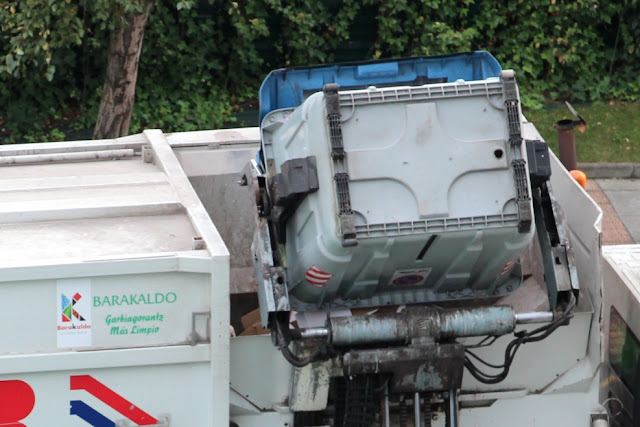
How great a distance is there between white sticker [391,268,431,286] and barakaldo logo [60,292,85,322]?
113cm

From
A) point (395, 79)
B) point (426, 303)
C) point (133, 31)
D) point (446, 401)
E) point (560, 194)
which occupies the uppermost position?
point (133, 31)

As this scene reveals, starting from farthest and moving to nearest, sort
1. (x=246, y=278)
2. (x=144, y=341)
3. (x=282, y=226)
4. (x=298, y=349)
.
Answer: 1. (x=246, y=278)
2. (x=282, y=226)
3. (x=298, y=349)
4. (x=144, y=341)

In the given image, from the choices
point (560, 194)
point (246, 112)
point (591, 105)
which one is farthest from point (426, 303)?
point (591, 105)

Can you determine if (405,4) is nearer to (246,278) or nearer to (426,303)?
(246,278)

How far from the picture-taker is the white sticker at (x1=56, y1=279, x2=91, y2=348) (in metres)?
3.43

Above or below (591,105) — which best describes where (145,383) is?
below

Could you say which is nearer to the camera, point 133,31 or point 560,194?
point 560,194

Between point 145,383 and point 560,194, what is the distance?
2.09m

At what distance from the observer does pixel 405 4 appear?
9977 millimetres

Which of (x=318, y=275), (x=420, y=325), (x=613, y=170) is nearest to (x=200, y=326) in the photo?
(x=318, y=275)

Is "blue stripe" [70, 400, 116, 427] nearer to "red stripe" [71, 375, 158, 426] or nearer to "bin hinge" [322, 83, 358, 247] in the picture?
"red stripe" [71, 375, 158, 426]

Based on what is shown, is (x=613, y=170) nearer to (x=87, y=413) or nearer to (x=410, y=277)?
(x=410, y=277)

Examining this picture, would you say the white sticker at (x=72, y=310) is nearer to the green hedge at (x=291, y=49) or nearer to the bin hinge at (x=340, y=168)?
the bin hinge at (x=340, y=168)

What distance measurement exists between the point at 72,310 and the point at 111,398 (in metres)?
0.33
